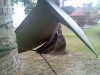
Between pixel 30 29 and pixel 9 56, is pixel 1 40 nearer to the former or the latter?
pixel 9 56

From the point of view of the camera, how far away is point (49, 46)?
278 centimetres

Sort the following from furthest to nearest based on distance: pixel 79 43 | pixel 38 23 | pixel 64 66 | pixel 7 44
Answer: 1. pixel 79 43
2. pixel 64 66
3. pixel 38 23
4. pixel 7 44

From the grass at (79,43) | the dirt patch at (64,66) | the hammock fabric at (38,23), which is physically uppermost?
the hammock fabric at (38,23)

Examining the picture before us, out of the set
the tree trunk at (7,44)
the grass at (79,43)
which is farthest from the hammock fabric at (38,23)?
the grass at (79,43)

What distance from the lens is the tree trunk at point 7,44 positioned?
938mm

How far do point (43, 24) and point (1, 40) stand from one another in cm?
132

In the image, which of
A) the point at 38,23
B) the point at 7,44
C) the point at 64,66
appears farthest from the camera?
the point at 64,66

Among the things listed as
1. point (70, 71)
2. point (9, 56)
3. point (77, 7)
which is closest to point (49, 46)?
point (70, 71)

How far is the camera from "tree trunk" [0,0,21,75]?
94 centimetres

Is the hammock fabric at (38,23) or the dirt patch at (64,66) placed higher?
the hammock fabric at (38,23)

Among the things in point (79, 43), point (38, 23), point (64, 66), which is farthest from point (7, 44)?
point (79, 43)

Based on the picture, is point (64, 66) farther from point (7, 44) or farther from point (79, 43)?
point (79, 43)

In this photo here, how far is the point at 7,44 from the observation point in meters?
0.99

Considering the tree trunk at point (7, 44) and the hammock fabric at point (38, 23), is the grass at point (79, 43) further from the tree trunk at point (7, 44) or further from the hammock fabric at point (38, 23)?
the tree trunk at point (7, 44)
